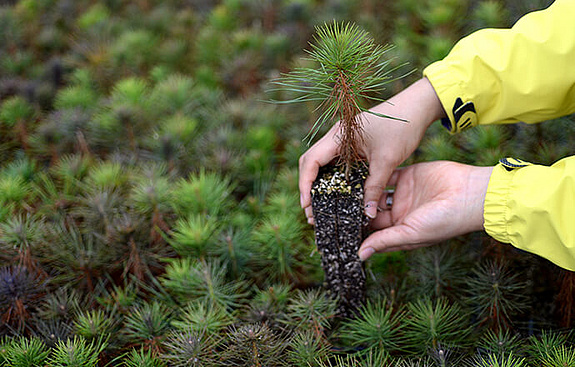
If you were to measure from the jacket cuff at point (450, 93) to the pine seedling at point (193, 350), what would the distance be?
693 mm

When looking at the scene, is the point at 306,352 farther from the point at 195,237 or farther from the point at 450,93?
the point at 450,93

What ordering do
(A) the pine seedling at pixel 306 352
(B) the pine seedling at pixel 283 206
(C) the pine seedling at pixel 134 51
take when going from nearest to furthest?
(A) the pine seedling at pixel 306 352 < (B) the pine seedling at pixel 283 206 < (C) the pine seedling at pixel 134 51

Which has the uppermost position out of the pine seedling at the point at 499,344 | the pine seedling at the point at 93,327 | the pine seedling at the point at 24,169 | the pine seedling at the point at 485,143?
the pine seedling at the point at 485,143

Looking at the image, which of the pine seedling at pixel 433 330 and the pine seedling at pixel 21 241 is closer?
the pine seedling at pixel 433 330

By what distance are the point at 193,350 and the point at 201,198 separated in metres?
0.48

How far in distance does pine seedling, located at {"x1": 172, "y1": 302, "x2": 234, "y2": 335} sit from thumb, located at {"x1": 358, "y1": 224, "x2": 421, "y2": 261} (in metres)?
0.32

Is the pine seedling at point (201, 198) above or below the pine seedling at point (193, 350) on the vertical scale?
above

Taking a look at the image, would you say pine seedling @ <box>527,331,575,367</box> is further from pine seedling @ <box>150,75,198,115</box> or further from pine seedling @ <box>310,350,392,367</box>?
pine seedling @ <box>150,75,198,115</box>

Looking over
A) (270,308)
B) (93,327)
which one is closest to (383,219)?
(270,308)

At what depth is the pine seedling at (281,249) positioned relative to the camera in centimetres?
115

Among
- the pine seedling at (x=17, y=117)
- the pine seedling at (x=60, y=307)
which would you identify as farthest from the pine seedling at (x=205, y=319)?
the pine seedling at (x=17, y=117)

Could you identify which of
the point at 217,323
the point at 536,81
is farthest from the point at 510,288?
the point at 217,323

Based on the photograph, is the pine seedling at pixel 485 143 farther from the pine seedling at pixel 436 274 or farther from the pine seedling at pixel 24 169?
the pine seedling at pixel 24 169

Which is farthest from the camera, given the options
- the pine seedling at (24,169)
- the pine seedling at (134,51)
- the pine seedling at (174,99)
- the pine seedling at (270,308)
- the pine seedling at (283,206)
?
the pine seedling at (134,51)
